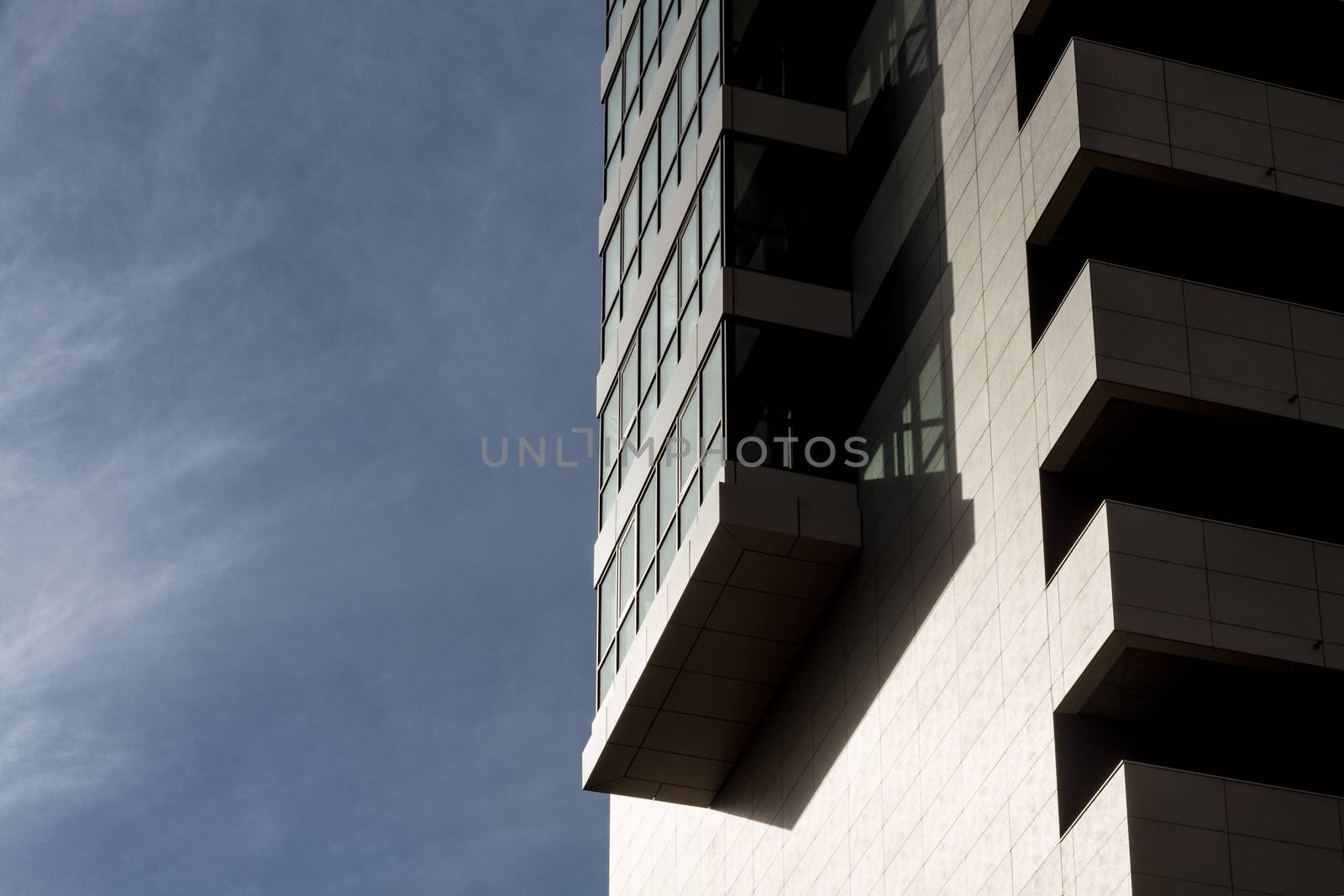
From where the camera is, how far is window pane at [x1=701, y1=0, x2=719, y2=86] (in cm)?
3844

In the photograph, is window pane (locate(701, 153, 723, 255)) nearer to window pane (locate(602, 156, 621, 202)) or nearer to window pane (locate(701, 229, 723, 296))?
window pane (locate(701, 229, 723, 296))

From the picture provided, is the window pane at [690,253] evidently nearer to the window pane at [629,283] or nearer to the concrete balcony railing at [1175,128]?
the window pane at [629,283]

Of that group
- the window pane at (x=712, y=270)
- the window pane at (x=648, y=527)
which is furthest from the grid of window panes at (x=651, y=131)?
the window pane at (x=648, y=527)

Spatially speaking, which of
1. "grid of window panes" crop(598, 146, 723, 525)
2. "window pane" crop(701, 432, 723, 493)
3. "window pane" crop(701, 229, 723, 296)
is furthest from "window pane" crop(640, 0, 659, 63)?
"window pane" crop(701, 432, 723, 493)

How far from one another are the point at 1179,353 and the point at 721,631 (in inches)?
476

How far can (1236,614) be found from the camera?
2564cm

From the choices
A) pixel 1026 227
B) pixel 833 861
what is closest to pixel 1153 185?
pixel 1026 227

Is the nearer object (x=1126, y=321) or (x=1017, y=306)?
(x=1126, y=321)

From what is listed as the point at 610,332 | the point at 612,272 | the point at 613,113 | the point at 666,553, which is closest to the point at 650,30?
the point at 613,113

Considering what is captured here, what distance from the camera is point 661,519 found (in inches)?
1475

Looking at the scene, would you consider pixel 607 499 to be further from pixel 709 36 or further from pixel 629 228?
pixel 709 36

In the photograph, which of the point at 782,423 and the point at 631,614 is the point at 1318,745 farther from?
the point at 631,614

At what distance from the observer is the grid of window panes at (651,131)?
128ft

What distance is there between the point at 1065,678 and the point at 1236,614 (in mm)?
2462
